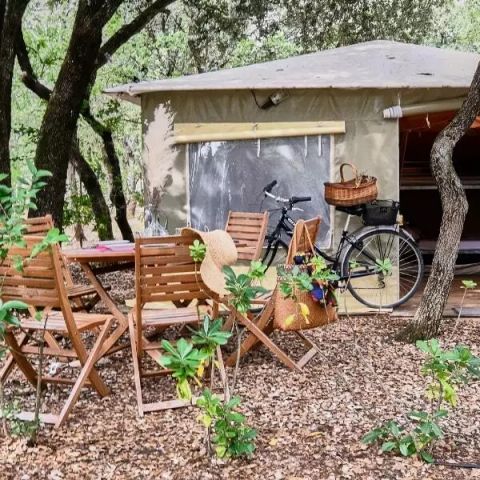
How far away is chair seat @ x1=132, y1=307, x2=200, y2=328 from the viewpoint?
373 cm

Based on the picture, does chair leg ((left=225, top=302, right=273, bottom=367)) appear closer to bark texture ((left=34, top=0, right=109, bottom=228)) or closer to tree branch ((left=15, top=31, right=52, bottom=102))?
bark texture ((left=34, top=0, right=109, bottom=228))

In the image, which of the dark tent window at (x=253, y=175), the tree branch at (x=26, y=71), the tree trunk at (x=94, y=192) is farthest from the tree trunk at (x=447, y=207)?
the tree trunk at (x=94, y=192)

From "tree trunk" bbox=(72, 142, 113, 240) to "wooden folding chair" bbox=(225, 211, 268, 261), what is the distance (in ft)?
17.9

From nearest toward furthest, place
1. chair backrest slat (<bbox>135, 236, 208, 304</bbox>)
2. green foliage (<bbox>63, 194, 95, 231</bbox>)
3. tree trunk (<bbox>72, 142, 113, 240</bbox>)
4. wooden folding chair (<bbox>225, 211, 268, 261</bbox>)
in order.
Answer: chair backrest slat (<bbox>135, 236, 208, 304</bbox>) → wooden folding chair (<bbox>225, 211, 268, 261</bbox>) → tree trunk (<bbox>72, 142, 113, 240</bbox>) → green foliage (<bbox>63, 194, 95, 231</bbox>)

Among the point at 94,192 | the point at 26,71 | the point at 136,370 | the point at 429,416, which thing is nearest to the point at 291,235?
the point at 136,370

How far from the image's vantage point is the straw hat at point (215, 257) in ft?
11.8

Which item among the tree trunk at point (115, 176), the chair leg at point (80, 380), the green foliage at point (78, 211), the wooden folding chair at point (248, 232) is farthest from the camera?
the tree trunk at point (115, 176)

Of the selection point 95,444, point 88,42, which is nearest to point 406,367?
point 95,444

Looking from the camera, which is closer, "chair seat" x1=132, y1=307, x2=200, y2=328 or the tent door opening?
"chair seat" x1=132, y1=307, x2=200, y2=328

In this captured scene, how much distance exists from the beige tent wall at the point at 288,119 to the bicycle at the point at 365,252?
22cm

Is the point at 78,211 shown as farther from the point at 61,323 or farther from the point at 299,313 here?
the point at 299,313

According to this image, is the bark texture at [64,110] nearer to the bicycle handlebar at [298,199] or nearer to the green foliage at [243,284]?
the bicycle handlebar at [298,199]

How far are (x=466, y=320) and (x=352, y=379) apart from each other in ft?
6.59

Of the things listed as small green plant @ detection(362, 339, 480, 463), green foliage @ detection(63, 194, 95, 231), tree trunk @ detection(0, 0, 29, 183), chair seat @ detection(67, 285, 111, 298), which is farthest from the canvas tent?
green foliage @ detection(63, 194, 95, 231)
